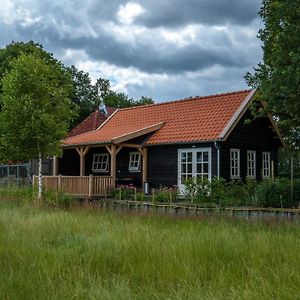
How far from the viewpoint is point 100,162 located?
26.6 meters

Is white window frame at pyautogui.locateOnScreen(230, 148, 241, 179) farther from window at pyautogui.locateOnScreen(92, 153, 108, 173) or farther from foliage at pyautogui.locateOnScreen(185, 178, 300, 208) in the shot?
window at pyautogui.locateOnScreen(92, 153, 108, 173)

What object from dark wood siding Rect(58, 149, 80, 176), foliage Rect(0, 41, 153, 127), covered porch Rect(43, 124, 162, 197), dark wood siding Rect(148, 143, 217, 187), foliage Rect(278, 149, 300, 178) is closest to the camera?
covered porch Rect(43, 124, 162, 197)

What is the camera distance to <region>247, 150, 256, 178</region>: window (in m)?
23.8

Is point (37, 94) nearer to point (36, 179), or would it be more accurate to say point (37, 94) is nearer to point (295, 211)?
point (36, 179)

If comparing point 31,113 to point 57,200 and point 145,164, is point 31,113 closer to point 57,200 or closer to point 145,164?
point 57,200

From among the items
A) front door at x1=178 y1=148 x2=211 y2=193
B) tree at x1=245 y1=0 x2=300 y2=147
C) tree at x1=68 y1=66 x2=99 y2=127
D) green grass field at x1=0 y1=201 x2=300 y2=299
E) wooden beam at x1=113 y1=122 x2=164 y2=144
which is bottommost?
green grass field at x1=0 y1=201 x2=300 y2=299

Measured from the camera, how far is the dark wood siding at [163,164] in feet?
75.8

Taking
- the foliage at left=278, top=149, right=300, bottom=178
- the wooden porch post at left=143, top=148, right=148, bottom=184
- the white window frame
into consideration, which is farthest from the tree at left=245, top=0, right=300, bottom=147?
the wooden porch post at left=143, top=148, right=148, bottom=184

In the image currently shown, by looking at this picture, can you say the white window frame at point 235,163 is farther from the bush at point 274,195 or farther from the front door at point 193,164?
the bush at point 274,195

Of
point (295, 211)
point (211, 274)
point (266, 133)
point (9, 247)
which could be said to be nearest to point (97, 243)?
point (9, 247)

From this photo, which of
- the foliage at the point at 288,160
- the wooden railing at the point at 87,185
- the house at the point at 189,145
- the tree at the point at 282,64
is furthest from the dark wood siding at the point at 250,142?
the wooden railing at the point at 87,185

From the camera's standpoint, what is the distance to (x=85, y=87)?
56.7 metres

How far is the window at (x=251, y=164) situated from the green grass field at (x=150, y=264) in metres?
14.2

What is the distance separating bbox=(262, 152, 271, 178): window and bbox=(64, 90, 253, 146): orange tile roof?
3.69 meters
